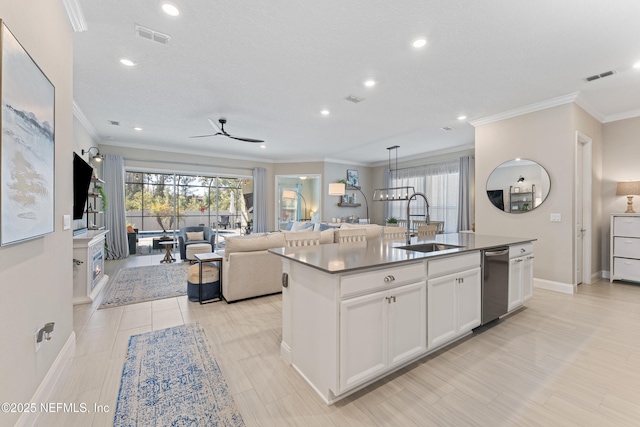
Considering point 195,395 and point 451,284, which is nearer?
point 195,395

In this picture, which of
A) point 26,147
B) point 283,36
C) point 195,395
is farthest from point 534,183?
point 26,147

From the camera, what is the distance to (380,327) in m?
1.87

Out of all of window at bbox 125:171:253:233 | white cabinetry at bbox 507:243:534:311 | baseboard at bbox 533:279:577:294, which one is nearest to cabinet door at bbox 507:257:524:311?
white cabinetry at bbox 507:243:534:311

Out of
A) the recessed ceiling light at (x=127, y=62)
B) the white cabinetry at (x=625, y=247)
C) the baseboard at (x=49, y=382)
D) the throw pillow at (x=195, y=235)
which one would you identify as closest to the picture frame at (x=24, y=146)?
the baseboard at (x=49, y=382)

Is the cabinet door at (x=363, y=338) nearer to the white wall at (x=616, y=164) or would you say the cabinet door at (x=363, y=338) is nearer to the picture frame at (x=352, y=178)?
the white wall at (x=616, y=164)

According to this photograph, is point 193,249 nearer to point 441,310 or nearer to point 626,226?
point 441,310

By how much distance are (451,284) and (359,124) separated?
383 cm

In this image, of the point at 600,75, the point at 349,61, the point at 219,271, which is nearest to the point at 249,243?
the point at 219,271

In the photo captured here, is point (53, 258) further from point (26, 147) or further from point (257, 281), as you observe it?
point (257, 281)

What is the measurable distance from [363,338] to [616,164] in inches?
236

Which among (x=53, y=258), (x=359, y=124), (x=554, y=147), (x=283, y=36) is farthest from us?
(x=359, y=124)

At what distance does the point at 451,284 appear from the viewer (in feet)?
7.74

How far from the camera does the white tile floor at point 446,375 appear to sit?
166 cm

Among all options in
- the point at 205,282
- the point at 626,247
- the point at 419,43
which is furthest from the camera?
the point at 626,247
